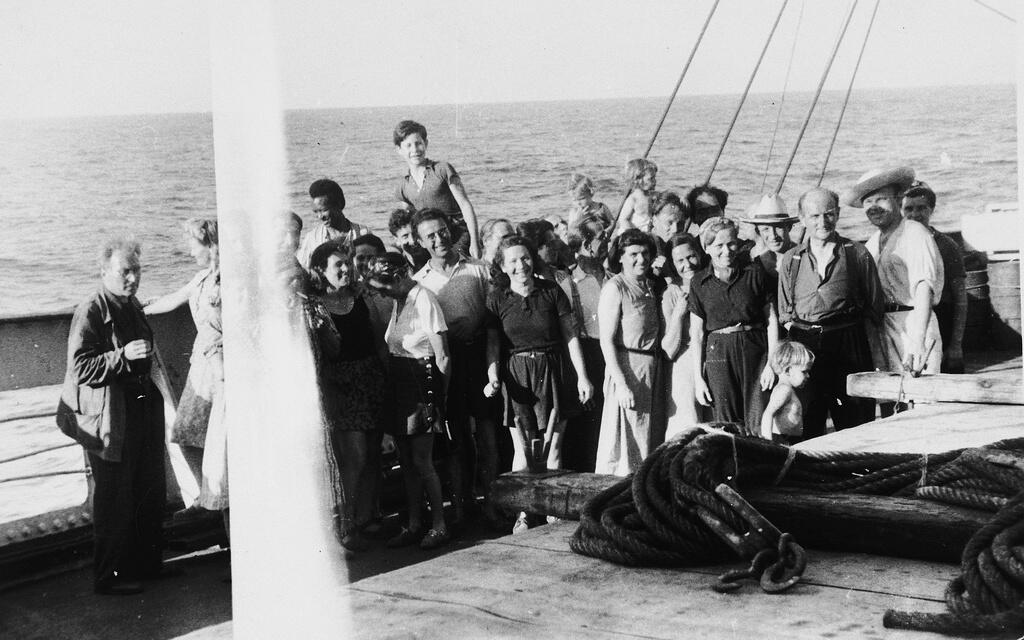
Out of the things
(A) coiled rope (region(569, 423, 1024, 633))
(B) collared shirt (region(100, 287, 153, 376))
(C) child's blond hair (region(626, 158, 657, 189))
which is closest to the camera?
(A) coiled rope (region(569, 423, 1024, 633))

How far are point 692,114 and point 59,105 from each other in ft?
15.0

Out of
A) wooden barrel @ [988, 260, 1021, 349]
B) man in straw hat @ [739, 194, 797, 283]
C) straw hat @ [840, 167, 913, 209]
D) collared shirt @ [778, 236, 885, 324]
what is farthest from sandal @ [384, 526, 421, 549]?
wooden barrel @ [988, 260, 1021, 349]

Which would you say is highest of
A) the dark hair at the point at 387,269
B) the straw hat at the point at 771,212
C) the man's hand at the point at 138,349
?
the straw hat at the point at 771,212

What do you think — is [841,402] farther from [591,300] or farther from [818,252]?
[591,300]

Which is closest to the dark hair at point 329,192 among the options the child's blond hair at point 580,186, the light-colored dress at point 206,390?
the light-colored dress at point 206,390

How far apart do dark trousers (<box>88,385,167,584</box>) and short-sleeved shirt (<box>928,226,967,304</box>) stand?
4.09 metres

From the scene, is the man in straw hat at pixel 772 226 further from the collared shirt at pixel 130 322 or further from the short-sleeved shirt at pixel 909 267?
the collared shirt at pixel 130 322

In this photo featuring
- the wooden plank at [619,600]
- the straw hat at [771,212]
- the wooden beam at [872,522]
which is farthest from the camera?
the straw hat at [771,212]

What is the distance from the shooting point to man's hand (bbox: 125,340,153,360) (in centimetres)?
491

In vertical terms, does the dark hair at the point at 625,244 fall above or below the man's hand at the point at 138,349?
above

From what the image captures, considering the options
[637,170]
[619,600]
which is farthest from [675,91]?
[619,600]

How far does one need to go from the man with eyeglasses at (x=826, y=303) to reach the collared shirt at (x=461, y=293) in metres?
1.51

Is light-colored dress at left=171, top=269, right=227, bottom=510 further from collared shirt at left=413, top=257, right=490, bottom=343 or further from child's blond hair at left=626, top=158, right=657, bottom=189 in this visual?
child's blond hair at left=626, top=158, right=657, bottom=189

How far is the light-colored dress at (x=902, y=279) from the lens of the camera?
6715 mm
